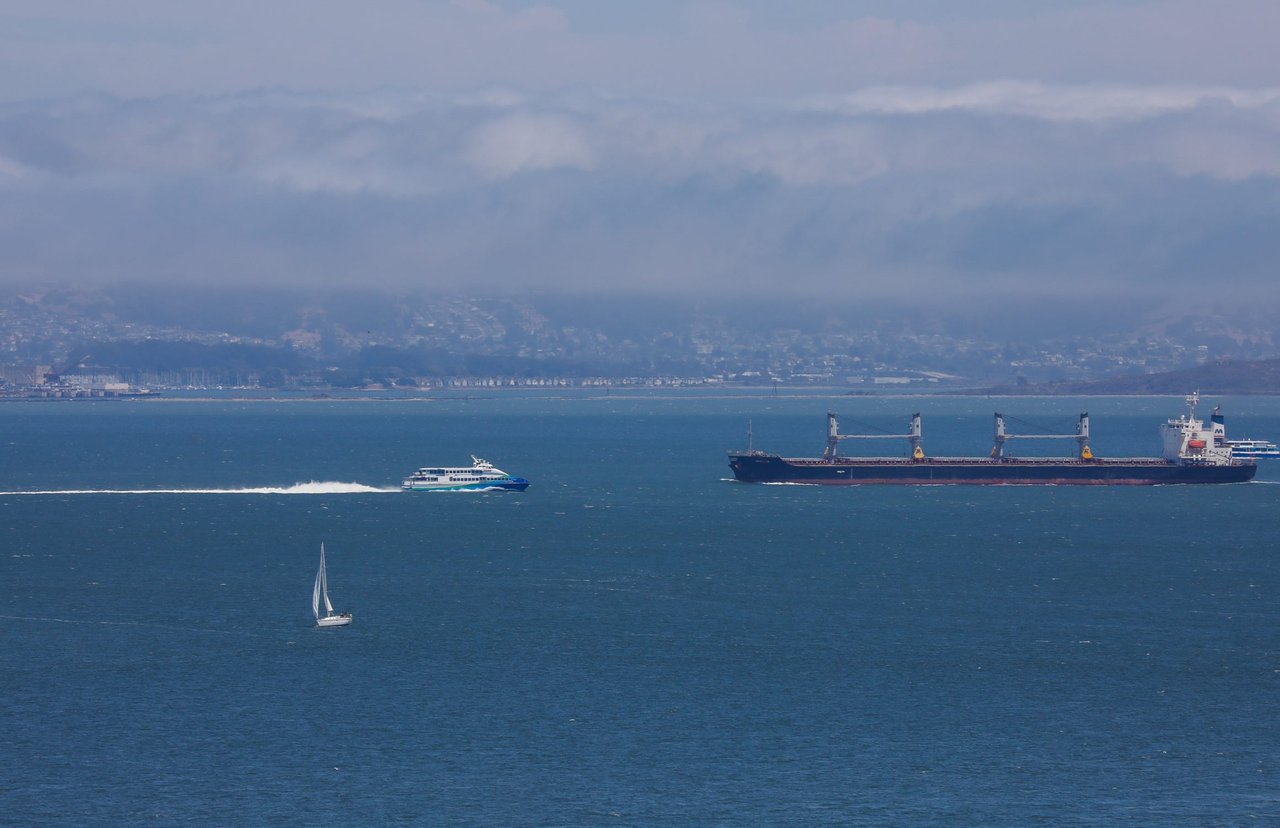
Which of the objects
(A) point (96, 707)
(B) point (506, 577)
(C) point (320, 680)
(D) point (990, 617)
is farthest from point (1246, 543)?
(A) point (96, 707)

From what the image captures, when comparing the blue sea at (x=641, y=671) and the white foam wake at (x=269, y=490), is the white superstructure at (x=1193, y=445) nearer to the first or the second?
the blue sea at (x=641, y=671)

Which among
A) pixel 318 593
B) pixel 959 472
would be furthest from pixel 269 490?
pixel 318 593

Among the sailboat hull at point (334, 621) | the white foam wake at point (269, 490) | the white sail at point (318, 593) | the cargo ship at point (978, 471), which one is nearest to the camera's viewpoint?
the sailboat hull at point (334, 621)

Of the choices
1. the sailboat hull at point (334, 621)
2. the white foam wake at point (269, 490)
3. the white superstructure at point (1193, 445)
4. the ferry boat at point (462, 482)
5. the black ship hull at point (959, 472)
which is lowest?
the white foam wake at point (269, 490)

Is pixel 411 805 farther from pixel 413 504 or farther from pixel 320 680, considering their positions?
pixel 413 504

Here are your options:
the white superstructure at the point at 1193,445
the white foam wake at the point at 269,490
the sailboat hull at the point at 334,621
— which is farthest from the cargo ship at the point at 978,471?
the sailboat hull at the point at 334,621

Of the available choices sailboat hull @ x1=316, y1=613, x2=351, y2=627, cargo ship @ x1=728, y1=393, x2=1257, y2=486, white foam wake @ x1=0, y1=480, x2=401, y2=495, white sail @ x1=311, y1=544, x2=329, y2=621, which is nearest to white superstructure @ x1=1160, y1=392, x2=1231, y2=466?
cargo ship @ x1=728, y1=393, x2=1257, y2=486

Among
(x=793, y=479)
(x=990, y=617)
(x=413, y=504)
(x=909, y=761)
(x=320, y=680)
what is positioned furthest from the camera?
(x=793, y=479)
